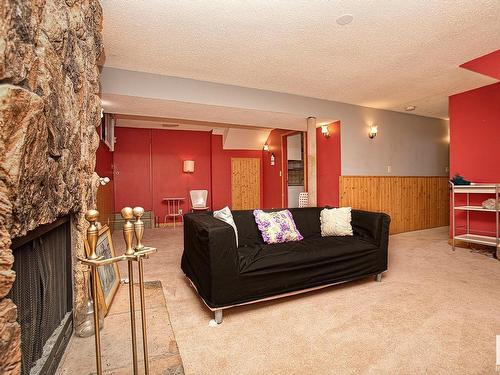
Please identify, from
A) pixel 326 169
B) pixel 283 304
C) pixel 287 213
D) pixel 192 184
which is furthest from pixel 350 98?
pixel 192 184

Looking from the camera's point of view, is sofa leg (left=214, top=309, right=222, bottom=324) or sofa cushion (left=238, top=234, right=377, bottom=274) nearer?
sofa leg (left=214, top=309, right=222, bottom=324)

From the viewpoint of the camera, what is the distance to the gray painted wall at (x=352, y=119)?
340 centimetres

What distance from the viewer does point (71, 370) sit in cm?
139

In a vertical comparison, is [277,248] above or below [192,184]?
below

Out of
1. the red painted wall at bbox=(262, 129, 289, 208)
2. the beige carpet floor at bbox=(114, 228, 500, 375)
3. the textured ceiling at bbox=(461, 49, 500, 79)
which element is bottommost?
the beige carpet floor at bbox=(114, 228, 500, 375)

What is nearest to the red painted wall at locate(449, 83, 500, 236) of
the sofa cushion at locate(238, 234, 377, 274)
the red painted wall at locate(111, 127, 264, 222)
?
the sofa cushion at locate(238, 234, 377, 274)

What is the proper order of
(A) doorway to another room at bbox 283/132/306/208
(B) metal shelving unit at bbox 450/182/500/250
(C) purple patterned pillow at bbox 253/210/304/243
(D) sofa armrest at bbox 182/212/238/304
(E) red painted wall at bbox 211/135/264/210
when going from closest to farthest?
(D) sofa armrest at bbox 182/212/238/304 < (C) purple patterned pillow at bbox 253/210/304/243 < (B) metal shelving unit at bbox 450/182/500/250 < (A) doorway to another room at bbox 283/132/306/208 < (E) red painted wall at bbox 211/135/264/210

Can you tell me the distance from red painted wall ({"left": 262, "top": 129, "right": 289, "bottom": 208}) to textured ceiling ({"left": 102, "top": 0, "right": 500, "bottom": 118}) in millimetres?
3022

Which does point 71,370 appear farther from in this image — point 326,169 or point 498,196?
point 498,196

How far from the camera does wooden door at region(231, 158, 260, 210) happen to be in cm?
743

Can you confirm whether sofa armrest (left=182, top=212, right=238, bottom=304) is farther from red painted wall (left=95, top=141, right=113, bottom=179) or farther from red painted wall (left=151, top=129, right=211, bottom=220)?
red painted wall (left=151, top=129, right=211, bottom=220)

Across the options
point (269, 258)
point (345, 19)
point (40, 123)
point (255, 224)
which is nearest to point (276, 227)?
point (255, 224)

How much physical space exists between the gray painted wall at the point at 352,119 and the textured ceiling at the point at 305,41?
0.16m

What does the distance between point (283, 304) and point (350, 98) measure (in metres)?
3.64
